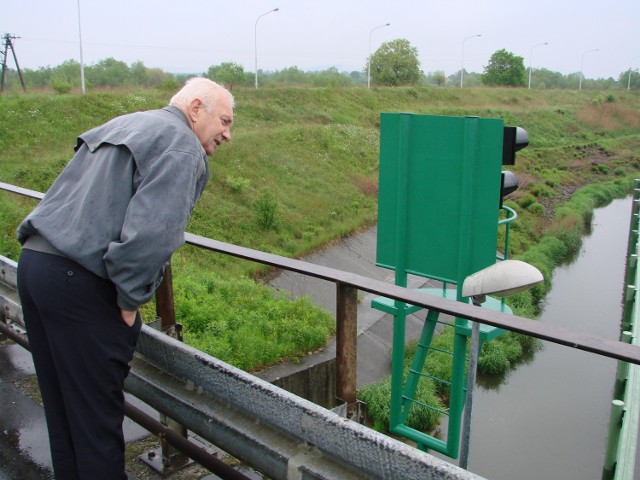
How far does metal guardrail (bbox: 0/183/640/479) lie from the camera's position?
181 cm

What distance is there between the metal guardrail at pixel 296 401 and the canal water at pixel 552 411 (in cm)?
703

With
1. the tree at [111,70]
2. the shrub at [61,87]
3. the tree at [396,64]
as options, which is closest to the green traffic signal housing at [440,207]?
the shrub at [61,87]

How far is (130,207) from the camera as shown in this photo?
1.89 metres

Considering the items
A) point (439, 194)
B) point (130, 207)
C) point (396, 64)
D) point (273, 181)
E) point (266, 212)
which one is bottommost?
point (266, 212)

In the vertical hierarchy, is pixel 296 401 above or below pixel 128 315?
below

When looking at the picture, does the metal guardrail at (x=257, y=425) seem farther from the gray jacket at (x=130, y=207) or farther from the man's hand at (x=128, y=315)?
the gray jacket at (x=130, y=207)

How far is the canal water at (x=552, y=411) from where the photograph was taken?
9539 mm

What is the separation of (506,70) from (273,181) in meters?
58.8

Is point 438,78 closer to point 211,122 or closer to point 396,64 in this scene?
point 396,64

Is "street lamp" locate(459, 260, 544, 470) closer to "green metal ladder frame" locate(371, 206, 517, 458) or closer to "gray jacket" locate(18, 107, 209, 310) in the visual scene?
"gray jacket" locate(18, 107, 209, 310)

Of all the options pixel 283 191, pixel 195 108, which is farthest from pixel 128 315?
pixel 283 191

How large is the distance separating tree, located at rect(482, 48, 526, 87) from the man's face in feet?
244

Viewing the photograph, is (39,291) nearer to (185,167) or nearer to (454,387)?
(185,167)

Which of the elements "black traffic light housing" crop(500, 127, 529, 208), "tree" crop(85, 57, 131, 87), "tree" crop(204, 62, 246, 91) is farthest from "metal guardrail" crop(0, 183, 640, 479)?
"tree" crop(85, 57, 131, 87)
